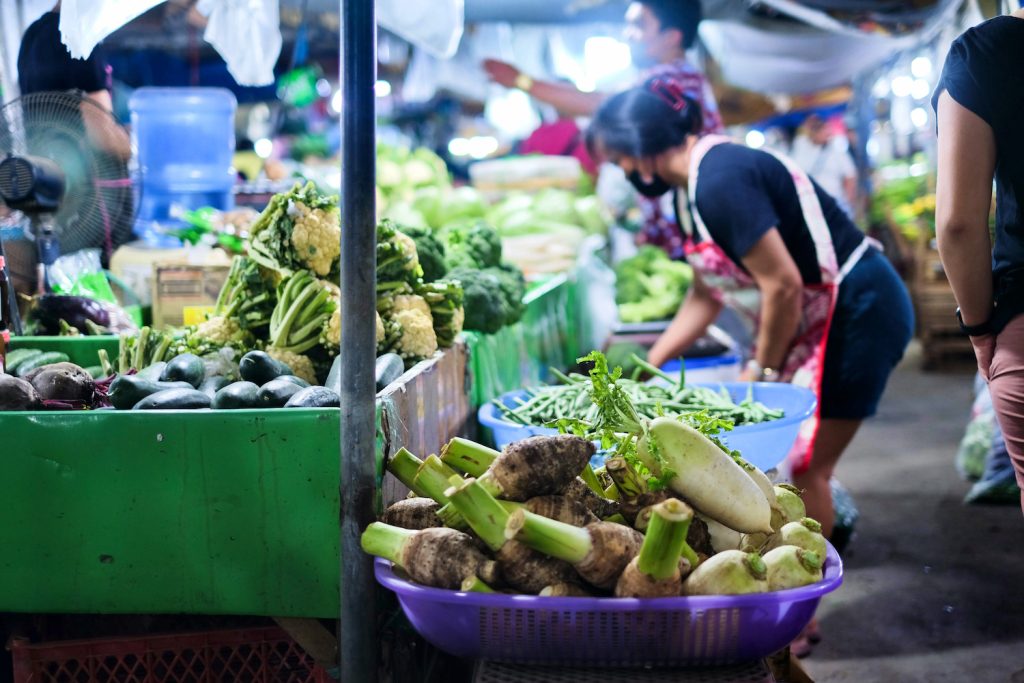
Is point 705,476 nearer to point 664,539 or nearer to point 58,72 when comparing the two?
point 664,539

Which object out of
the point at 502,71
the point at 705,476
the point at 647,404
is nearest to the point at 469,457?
the point at 705,476

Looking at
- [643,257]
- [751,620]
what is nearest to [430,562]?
[751,620]

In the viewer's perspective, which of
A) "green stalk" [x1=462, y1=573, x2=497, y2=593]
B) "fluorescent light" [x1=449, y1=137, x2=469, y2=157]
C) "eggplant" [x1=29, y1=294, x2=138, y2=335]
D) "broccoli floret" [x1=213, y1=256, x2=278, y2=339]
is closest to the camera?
"green stalk" [x1=462, y1=573, x2=497, y2=593]

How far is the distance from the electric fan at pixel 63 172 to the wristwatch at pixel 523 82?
194 inches

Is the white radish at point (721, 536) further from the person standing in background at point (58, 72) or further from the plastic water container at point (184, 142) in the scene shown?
the plastic water container at point (184, 142)

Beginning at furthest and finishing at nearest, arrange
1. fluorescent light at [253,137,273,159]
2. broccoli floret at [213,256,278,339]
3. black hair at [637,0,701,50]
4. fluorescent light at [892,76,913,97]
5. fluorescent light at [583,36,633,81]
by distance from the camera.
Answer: fluorescent light at [892,76,913,97] → fluorescent light at [253,137,273,159] → fluorescent light at [583,36,633,81] → black hair at [637,0,701,50] → broccoli floret at [213,256,278,339]

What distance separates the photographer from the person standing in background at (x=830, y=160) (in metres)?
12.8

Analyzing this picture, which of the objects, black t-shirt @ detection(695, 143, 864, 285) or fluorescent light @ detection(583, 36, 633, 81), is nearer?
black t-shirt @ detection(695, 143, 864, 285)

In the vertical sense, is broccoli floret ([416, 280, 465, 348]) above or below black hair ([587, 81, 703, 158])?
below

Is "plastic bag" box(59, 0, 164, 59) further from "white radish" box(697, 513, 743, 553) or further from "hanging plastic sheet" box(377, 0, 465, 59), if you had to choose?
"white radish" box(697, 513, 743, 553)

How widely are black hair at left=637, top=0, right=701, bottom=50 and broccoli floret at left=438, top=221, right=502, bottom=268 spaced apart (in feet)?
8.44

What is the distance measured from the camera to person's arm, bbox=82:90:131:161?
388 centimetres

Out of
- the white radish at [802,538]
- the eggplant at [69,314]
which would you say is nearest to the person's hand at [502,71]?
the eggplant at [69,314]

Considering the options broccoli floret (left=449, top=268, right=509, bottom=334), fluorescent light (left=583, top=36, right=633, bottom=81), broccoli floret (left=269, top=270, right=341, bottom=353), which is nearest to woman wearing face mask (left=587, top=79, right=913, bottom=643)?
broccoli floret (left=449, top=268, right=509, bottom=334)
